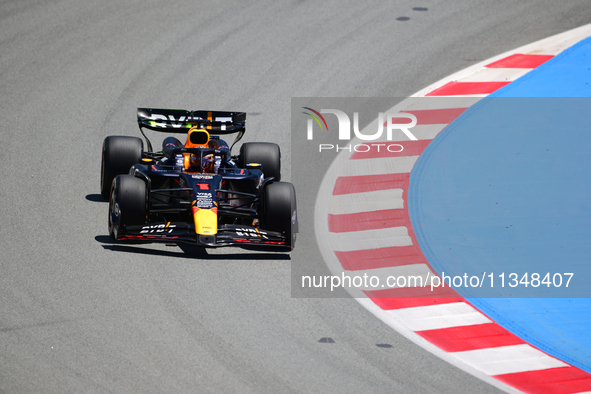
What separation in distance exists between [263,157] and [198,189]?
1785mm

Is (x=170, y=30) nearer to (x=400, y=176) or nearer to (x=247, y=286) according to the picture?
(x=400, y=176)

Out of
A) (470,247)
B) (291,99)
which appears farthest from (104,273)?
(291,99)

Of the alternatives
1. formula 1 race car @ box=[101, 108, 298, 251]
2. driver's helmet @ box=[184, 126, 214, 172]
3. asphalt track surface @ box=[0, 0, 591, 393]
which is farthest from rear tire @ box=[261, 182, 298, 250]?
driver's helmet @ box=[184, 126, 214, 172]

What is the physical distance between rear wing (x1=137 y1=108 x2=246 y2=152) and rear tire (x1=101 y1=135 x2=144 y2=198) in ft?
1.52

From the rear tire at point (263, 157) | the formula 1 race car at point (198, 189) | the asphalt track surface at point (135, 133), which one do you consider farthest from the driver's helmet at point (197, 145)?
the asphalt track surface at point (135, 133)

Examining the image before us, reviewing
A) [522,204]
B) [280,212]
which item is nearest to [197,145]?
[280,212]

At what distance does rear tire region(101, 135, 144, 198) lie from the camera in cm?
1051

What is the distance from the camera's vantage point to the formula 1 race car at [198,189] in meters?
9.03

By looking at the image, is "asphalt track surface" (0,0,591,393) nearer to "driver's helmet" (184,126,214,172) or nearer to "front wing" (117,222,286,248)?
"front wing" (117,222,286,248)

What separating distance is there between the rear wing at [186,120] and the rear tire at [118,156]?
1.52ft

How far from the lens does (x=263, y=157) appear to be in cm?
1099

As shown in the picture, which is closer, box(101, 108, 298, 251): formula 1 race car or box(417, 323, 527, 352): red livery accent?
box(417, 323, 527, 352): red livery accent

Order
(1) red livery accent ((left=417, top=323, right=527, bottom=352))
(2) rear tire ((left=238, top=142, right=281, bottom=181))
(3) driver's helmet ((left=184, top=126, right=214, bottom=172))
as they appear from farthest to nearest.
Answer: (2) rear tire ((left=238, top=142, right=281, bottom=181))
(3) driver's helmet ((left=184, top=126, right=214, bottom=172))
(1) red livery accent ((left=417, top=323, right=527, bottom=352))

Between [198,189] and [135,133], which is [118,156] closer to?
[198,189]
